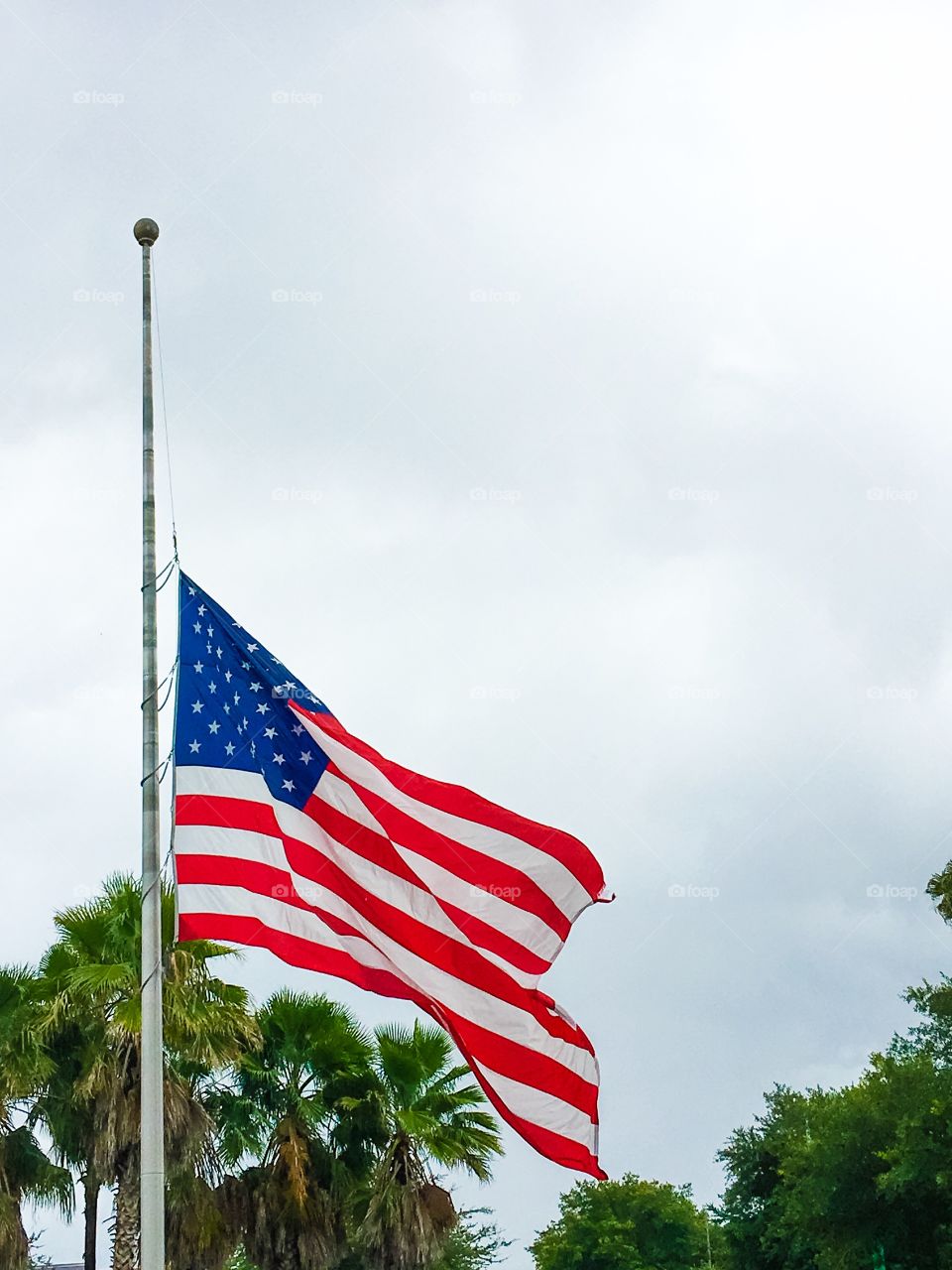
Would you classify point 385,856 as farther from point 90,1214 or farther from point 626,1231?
point 626,1231

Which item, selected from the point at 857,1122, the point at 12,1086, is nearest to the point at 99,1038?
the point at 12,1086

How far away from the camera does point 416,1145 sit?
26.8 m

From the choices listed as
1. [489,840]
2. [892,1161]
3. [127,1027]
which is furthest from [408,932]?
[892,1161]

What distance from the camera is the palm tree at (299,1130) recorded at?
2573 cm

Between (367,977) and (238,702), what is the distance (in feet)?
8.26

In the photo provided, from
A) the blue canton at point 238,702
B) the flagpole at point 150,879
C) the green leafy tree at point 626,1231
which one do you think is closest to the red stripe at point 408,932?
the blue canton at point 238,702

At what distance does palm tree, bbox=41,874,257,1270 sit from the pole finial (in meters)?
11.8

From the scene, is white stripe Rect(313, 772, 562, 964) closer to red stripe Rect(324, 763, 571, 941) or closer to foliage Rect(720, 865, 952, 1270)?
red stripe Rect(324, 763, 571, 941)

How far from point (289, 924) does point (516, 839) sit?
2167mm

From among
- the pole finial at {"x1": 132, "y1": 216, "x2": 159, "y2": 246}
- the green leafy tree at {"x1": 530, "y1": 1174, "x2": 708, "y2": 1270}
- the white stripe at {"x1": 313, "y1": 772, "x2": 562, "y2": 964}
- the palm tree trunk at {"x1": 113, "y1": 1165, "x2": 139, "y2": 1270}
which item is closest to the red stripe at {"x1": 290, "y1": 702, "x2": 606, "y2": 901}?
the white stripe at {"x1": 313, "y1": 772, "x2": 562, "y2": 964}

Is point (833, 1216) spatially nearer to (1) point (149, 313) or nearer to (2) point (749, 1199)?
(2) point (749, 1199)

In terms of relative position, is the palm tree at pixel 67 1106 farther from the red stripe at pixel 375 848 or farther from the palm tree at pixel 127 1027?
the red stripe at pixel 375 848

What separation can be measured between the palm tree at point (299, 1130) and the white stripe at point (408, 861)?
512 inches

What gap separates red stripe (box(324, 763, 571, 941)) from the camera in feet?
46.9
